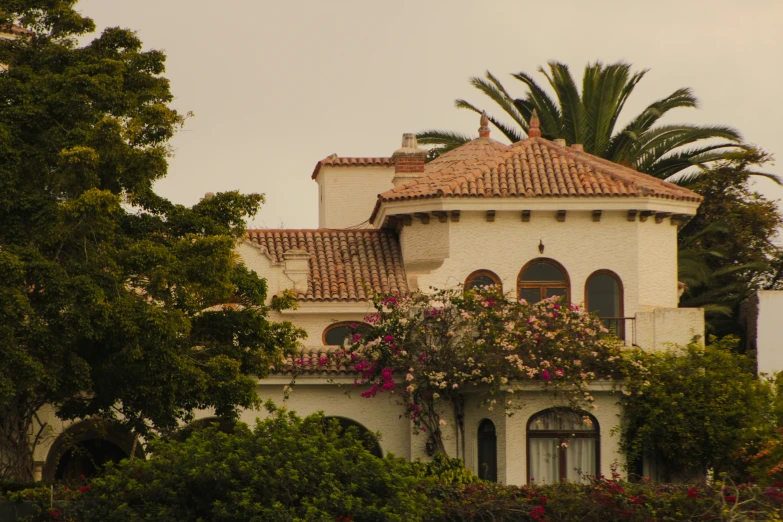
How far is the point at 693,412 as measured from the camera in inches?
1027

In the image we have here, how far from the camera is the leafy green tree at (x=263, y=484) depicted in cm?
1927

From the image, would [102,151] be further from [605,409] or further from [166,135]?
[605,409]

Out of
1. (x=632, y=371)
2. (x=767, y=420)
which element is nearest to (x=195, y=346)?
(x=632, y=371)

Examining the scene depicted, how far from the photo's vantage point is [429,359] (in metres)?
26.6

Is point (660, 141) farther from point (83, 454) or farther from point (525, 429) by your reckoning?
point (83, 454)

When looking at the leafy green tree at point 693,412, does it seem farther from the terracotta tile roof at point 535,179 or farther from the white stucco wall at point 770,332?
the white stucco wall at point 770,332

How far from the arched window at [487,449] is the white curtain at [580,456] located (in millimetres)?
1370

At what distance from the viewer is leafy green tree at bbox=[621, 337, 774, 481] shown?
25969 mm

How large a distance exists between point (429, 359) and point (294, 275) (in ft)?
14.2

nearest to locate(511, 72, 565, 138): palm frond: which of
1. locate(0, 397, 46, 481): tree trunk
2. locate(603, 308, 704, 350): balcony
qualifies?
locate(603, 308, 704, 350): balcony

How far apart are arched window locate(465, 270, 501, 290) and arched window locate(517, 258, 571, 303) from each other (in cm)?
51

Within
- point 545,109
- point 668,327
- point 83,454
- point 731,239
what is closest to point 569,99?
point 545,109

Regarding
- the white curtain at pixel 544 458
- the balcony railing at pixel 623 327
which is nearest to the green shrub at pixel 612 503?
the white curtain at pixel 544 458

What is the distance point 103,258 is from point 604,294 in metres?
10.9
